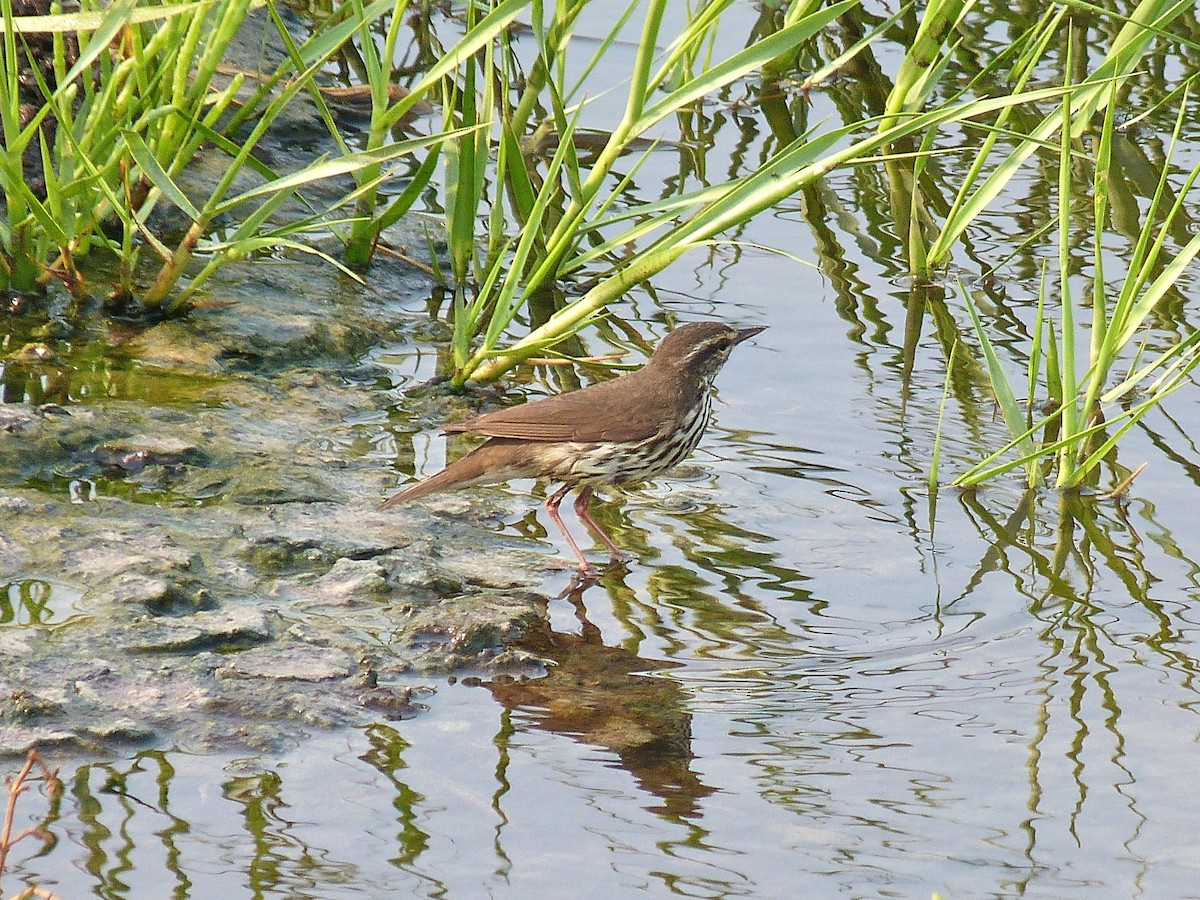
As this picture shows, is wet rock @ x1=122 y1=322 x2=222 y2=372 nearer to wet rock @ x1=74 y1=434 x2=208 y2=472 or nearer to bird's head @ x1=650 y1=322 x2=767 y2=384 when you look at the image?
wet rock @ x1=74 y1=434 x2=208 y2=472

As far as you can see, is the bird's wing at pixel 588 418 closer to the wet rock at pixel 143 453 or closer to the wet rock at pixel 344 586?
the wet rock at pixel 344 586

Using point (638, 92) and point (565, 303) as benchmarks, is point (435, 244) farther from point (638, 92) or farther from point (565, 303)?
point (638, 92)

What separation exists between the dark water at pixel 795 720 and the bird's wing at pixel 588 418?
1.33ft

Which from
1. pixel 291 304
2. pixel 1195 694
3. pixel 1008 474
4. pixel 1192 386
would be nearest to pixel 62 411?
pixel 291 304

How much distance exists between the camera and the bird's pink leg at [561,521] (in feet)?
19.7

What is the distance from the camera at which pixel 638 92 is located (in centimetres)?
638

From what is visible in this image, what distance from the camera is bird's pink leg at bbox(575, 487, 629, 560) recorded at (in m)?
6.22

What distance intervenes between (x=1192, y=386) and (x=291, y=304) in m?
4.45

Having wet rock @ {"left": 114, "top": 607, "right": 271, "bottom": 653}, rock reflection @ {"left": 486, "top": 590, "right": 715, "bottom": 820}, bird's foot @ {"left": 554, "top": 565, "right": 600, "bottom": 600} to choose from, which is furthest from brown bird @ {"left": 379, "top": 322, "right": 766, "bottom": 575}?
wet rock @ {"left": 114, "top": 607, "right": 271, "bottom": 653}

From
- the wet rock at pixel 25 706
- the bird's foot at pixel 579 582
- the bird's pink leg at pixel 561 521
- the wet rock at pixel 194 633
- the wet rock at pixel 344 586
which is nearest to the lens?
the wet rock at pixel 25 706

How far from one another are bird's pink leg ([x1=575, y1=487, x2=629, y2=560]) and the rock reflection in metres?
0.68

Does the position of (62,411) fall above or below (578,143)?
below

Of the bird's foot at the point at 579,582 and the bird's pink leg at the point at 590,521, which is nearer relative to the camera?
the bird's foot at the point at 579,582

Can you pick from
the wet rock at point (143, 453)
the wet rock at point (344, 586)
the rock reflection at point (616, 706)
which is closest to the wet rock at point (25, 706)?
the wet rock at point (344, 586)
